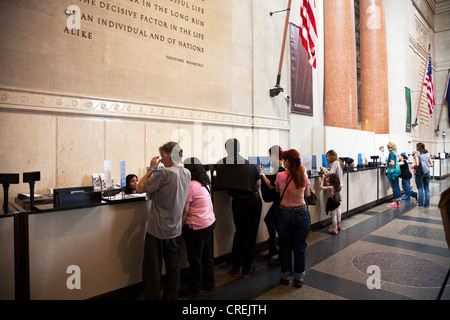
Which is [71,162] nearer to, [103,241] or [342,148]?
[103,241]

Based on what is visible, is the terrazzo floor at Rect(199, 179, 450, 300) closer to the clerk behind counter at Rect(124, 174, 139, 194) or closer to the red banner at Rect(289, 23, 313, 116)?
the clerk behind counter at Rect(124, 174, 139, 194)

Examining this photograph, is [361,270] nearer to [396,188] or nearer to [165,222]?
[165,222]

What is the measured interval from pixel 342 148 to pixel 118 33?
7907 millimetres

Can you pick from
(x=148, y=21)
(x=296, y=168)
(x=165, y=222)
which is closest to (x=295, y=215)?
→ (x=296, y=168)

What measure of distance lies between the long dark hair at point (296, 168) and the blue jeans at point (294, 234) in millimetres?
331

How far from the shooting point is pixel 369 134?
11.4m

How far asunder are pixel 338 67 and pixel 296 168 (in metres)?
8.18

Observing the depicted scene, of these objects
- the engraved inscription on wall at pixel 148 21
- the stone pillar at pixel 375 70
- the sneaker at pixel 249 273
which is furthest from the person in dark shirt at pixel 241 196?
the stone pillar at pixel 375 70

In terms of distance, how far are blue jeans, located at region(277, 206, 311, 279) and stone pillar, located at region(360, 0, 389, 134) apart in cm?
1156

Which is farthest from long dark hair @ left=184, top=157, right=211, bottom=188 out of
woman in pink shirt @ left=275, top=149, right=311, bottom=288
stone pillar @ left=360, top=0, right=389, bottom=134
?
stone pillar @ left=360, top=0, right=389, bottom=134

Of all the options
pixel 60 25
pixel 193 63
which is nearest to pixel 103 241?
pixel 60 25

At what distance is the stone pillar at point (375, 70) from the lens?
13.2 metres

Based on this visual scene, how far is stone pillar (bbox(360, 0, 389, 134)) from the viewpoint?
1317 cm

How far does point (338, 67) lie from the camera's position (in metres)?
10.3
